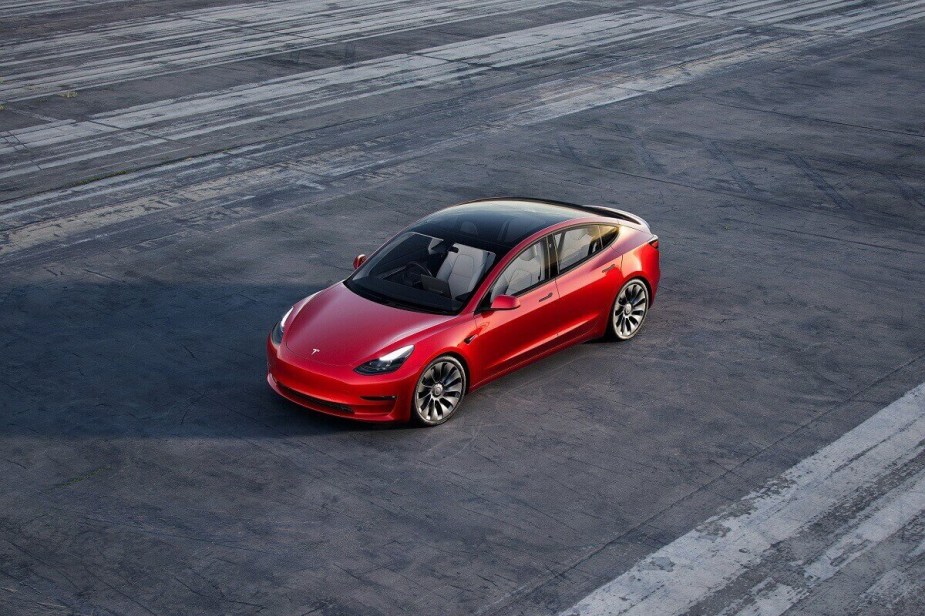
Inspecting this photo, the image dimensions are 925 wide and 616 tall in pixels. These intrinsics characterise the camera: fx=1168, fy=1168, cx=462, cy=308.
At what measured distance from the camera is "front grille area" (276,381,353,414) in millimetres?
9695

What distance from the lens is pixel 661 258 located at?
14016 millimetres

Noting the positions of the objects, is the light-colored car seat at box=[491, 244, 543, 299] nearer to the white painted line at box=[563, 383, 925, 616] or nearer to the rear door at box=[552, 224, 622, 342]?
the rear door at box=[552, 224, 622, 342]

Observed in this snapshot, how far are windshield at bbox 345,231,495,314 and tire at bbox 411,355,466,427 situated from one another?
1.71 feet

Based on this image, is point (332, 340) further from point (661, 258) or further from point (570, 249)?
point (661, 258)

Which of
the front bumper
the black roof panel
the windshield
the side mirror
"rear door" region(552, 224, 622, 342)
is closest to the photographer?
the front bumper

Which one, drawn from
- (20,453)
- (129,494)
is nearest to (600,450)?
(129,494)

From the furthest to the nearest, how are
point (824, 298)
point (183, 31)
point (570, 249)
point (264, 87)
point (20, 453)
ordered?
1. point (183, 31)
2. point (264, 87)
3. point (824, 298)
4. point (570, 249)
5. point (20, 453)

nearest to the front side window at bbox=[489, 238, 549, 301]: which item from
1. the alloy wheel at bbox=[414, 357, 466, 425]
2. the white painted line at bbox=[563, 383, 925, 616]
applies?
the alloy wheel at bbox=[414, 357, 466, 425]

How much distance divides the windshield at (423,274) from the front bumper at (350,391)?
93 cm

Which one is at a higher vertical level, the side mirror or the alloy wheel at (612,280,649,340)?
the side mirror

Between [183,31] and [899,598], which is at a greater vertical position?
[183,31]

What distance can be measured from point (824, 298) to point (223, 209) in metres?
7.95

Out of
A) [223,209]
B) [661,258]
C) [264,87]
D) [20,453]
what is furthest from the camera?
[264,87]

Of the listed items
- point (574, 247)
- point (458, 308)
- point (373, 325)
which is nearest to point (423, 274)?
point (458, 308)
